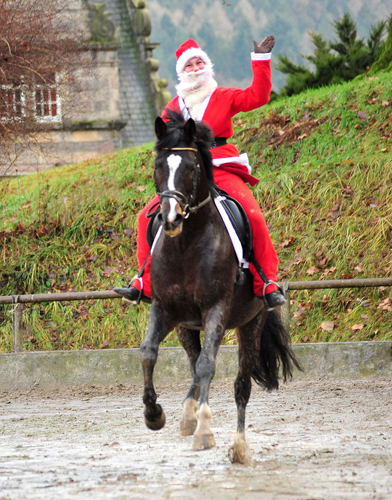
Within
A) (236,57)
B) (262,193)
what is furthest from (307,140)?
(236,57)

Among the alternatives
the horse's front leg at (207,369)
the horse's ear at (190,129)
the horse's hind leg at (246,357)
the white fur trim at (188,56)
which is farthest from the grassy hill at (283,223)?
the horse's ear at (190,129)

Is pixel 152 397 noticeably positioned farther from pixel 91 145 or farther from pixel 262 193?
pixel 91 145

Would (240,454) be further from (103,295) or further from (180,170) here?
(103,295)

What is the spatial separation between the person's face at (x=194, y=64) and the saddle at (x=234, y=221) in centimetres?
123

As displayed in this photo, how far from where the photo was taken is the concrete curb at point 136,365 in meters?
10.8

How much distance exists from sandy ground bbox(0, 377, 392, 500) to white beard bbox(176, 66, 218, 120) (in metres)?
2.95

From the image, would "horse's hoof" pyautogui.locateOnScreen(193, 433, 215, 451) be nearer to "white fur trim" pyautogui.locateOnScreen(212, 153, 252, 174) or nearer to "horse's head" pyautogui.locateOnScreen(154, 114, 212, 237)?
"horse's head" pyautogui.locateOnScreen(154, 114, 212, 237)

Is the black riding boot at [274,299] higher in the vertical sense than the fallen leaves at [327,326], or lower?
higher

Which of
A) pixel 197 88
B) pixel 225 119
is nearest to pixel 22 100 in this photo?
pixel 197 88

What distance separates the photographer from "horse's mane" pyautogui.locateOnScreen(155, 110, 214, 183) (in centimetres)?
578

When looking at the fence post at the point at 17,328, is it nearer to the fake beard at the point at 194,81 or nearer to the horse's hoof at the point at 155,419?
the fake beard at the point at 194,81

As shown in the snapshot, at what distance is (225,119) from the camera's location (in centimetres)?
699

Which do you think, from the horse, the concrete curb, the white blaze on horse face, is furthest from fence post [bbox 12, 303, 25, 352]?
the white blaze on horse face

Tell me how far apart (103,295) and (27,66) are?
14.9ft
